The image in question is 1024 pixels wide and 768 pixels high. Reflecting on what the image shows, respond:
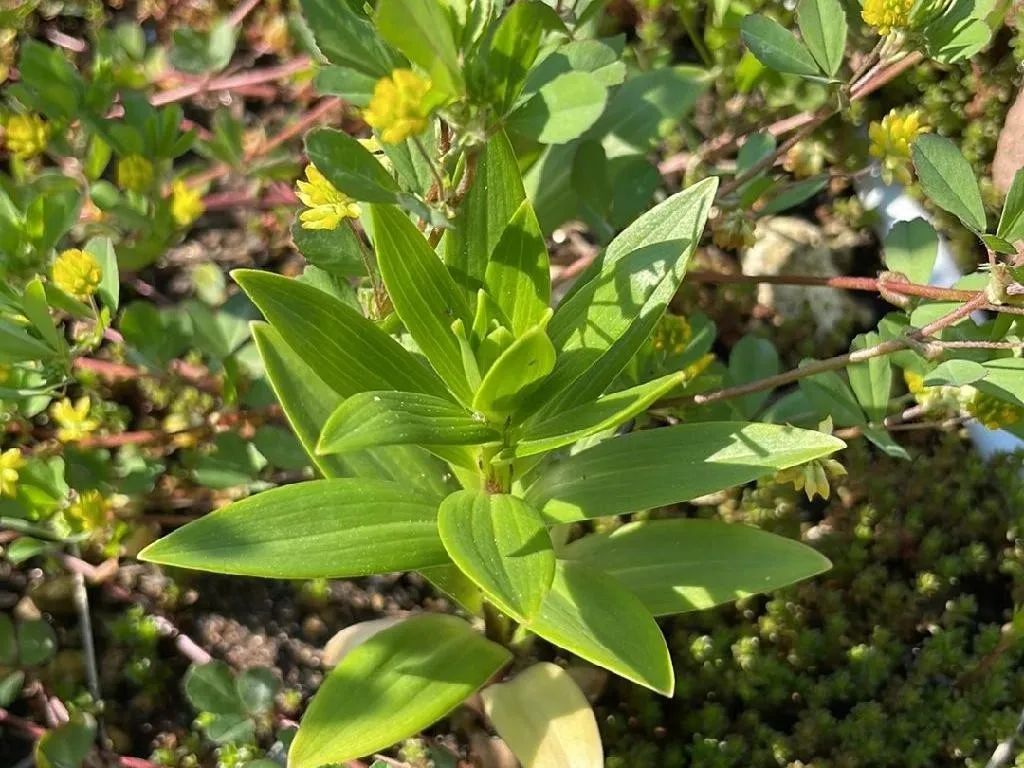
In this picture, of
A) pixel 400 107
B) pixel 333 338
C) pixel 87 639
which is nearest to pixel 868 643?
pixel 333 338

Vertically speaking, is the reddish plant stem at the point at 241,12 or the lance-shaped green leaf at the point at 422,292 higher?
the reddish plant stem at the point at 241,12

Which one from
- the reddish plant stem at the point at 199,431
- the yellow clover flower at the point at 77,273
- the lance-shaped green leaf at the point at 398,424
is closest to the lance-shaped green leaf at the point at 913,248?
the lance-shaped green leaf at the point at 398,424

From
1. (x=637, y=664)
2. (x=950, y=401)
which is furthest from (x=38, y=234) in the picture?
(x=950, y=401)

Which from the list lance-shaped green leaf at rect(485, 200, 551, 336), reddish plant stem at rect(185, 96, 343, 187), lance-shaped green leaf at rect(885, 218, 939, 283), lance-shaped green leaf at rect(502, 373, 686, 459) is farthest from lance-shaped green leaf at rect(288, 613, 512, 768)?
reddish plant stem at rect(185, 96, 343, 187)

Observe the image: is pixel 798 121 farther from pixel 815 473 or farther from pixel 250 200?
pixel 250 200

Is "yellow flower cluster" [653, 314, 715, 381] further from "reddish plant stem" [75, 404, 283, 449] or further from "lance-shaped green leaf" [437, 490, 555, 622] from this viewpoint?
"reddish plant stem" [75, 404, 283, 449]

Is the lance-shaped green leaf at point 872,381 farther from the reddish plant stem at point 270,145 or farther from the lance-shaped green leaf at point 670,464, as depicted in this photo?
the reddish plant stem at point 270,145
